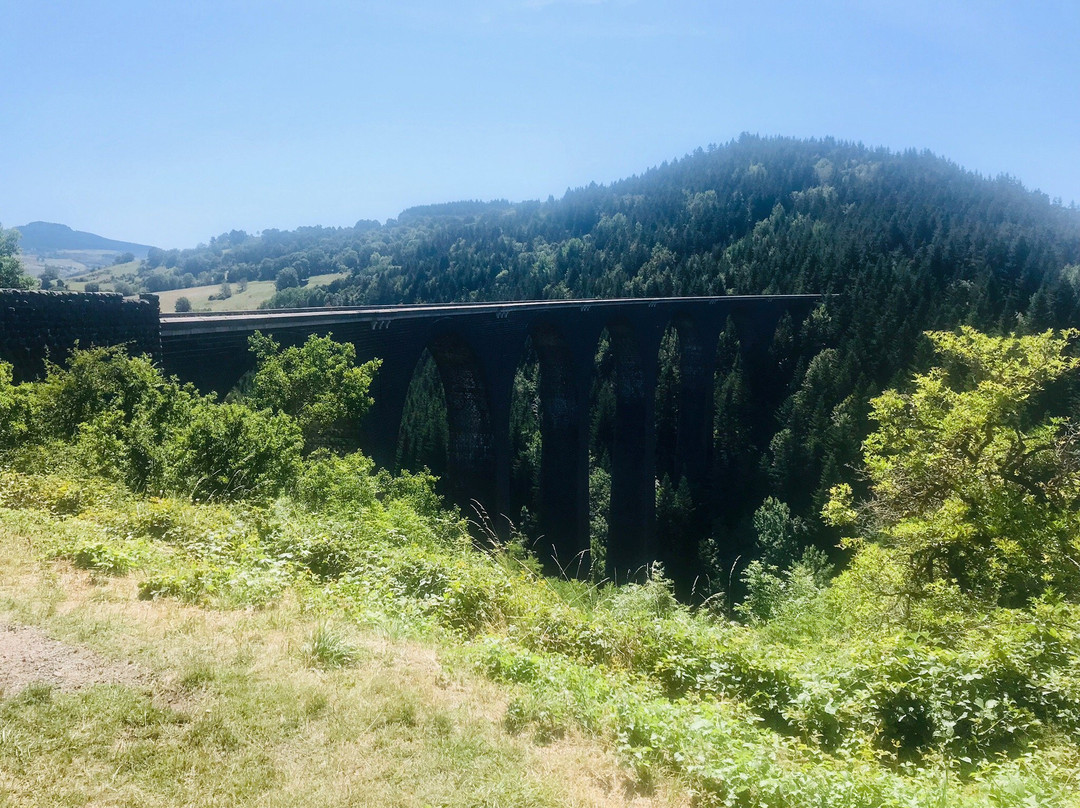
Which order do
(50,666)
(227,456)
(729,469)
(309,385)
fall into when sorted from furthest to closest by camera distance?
(729,469) → (309,385) → (227,456) → (50,666)

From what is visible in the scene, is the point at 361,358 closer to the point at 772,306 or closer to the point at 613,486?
the point at 613,486

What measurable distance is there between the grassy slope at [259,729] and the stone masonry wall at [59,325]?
24.4 ft

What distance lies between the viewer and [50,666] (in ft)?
13.8

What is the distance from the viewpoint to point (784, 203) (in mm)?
123688

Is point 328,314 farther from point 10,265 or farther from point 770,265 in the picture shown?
point 770,265

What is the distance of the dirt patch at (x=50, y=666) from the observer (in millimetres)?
4008

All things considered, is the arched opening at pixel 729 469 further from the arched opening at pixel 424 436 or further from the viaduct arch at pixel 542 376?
the arched opening at pixel 424 436

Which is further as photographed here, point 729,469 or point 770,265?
point 770,265

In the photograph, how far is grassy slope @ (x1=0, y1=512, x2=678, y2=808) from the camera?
330 cm

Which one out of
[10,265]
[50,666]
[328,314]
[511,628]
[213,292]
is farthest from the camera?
[213,292]

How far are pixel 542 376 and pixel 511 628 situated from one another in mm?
27465

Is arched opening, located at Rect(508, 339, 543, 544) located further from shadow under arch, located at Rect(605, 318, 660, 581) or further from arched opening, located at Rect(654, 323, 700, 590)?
arched opening, located at Rect(654, 323, 700, 590)

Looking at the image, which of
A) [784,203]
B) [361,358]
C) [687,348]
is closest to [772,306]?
[687,348]

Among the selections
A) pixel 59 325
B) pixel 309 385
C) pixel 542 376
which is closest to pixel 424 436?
pixel 542 376
